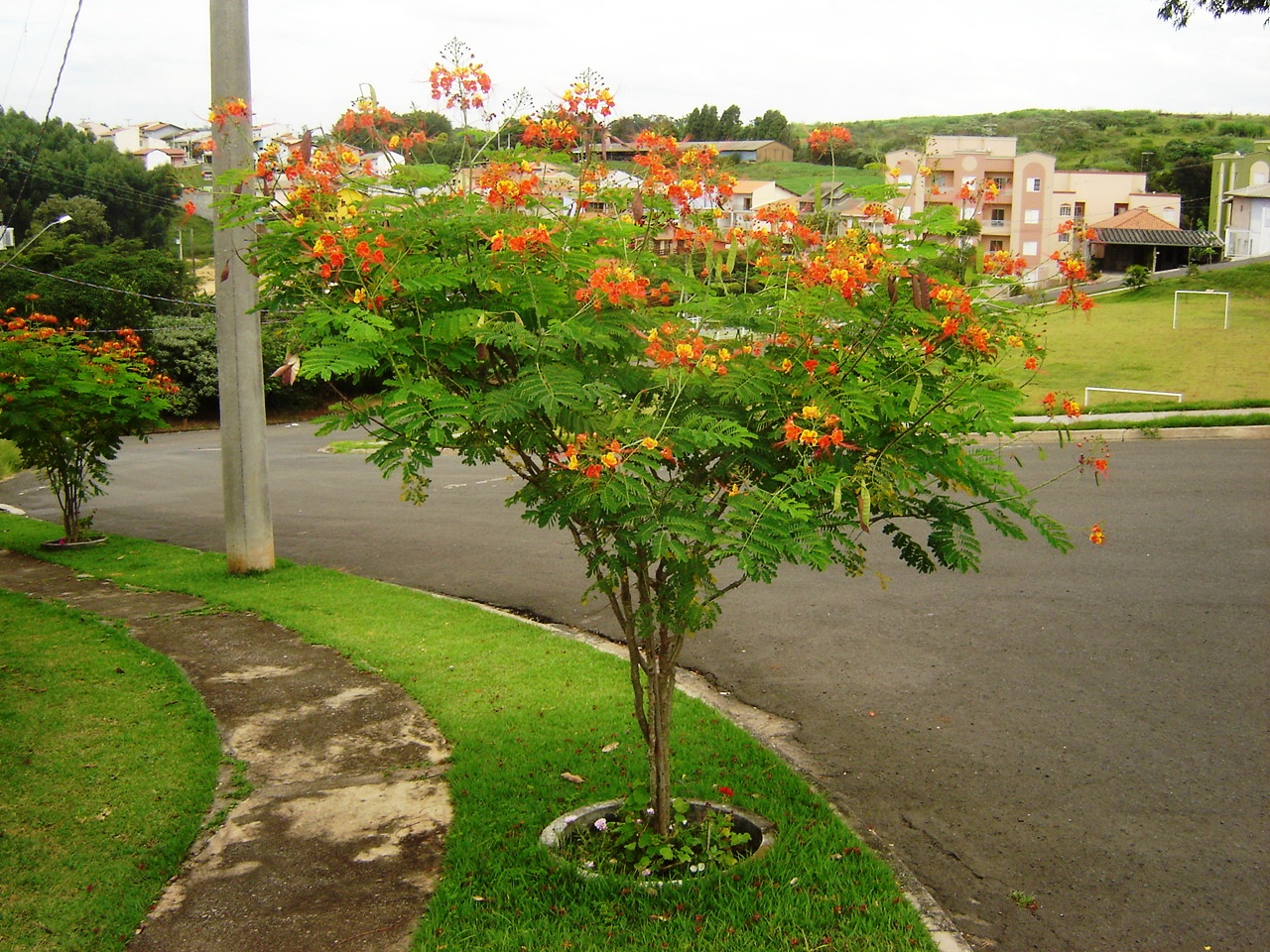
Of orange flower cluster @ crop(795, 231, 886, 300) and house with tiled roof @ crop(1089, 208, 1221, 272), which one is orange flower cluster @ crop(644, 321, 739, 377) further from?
house with tiled roof @ crop(1089, 208, 1221, 272)

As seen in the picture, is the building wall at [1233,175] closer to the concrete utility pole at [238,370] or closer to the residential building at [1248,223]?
the residential building at [1248,223]

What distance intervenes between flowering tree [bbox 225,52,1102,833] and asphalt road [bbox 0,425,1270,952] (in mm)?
708

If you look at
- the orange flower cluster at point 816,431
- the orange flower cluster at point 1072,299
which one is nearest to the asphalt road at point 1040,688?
the orange flower cluster at point 816,431

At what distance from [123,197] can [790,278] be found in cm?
5883

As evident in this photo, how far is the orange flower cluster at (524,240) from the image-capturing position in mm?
3885

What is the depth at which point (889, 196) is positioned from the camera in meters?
4.73

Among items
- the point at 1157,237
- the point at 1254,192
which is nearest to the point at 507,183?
the point at 1254,192

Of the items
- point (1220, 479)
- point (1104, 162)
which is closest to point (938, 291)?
point (1220, 479)

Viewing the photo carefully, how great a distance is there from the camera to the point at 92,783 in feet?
18.1

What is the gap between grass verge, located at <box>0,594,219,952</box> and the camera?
4277mm

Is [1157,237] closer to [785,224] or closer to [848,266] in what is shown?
[785,224]

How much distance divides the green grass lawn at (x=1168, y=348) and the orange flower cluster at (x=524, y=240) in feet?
57.4

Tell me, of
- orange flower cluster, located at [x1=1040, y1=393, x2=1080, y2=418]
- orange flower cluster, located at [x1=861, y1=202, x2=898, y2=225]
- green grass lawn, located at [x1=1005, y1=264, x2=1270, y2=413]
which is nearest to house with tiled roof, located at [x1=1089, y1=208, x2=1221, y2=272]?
green grass lawn, located at [x1=1005, y1=264, x2=1270, y2=413]

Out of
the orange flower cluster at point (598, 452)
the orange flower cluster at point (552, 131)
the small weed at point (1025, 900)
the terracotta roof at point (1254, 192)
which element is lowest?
the small weed at point (1025, 900)
